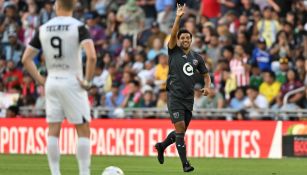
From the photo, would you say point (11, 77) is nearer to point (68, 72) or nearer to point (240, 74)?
point (240, 74)

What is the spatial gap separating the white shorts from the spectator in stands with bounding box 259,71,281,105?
13963 mm

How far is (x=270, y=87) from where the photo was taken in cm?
2636

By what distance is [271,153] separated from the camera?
1003 inches

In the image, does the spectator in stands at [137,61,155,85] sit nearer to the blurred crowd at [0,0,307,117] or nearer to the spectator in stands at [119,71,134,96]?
the blurred crowd at [0,0,307,117]

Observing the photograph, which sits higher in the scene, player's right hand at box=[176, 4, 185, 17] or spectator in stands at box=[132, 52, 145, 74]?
player's right hand at box=[176, 4, 185, 17]

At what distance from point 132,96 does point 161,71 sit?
1.09 meters

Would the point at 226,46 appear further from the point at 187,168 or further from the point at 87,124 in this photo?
the point at 87,124

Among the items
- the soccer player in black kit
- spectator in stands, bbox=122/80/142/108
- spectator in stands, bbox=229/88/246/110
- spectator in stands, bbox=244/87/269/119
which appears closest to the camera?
the soccer player in black kit

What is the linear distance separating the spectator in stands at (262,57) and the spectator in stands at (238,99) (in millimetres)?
Answer: 1031

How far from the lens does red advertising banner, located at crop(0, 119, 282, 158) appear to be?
2558 centimetres

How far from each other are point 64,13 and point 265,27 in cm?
1579

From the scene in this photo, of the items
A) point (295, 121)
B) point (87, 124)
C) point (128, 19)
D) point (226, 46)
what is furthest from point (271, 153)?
point (87, 124)

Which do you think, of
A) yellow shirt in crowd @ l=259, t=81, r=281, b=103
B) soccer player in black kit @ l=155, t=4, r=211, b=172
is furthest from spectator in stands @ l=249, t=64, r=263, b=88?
soccer player in black kit @ l=155, t=4, r=211, b=172

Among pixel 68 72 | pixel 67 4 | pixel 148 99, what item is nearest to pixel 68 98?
Result: pixel 68 72
